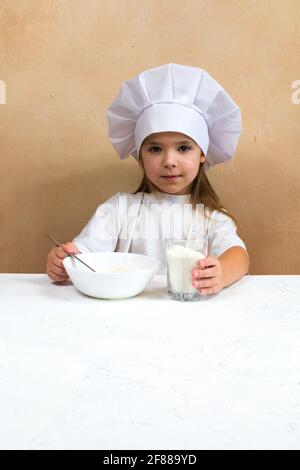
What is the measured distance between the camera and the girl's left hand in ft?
2.77

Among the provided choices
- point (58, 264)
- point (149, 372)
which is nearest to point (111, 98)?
point (58, 264)

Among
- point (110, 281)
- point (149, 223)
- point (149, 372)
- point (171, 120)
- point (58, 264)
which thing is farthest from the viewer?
point (149, 223)

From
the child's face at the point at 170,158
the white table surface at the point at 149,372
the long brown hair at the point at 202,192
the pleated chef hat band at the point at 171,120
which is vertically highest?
the pleated chef hat band at the point at 171,120

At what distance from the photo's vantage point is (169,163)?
45.1 inches

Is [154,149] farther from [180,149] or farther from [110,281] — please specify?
[110,281]

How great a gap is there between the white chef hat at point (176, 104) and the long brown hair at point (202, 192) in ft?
0.37

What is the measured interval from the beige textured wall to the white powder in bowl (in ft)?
1.87

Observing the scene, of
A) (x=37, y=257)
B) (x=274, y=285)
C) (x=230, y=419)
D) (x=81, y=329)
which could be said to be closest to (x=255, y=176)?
(x=274, y=285)

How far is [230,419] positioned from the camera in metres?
0.45

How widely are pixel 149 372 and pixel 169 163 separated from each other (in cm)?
67

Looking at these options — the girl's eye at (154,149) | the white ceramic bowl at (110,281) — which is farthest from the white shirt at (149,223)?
the white ceramic bowl at (110,281)

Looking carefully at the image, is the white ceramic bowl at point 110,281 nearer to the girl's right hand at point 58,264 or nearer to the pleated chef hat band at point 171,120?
the girl's right hand at point 58,264

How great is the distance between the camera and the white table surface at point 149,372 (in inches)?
17.0
